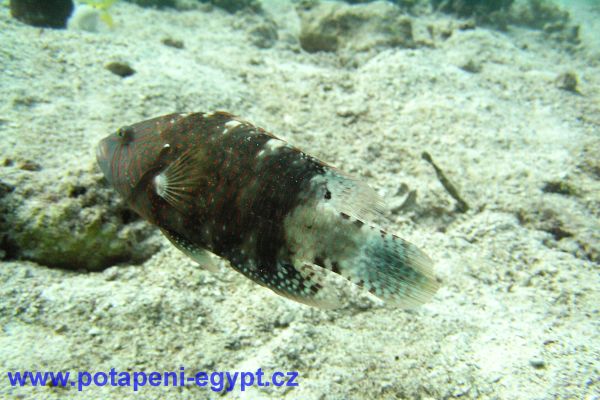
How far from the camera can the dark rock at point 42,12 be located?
618 cm

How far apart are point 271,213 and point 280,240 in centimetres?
17

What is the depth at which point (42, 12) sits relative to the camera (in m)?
6.36

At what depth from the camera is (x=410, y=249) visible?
2.05 metres

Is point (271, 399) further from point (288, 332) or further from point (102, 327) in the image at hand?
point (102, 327)

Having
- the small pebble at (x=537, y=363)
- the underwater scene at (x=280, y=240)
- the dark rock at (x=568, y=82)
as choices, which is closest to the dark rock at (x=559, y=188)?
the underwater scene at (x=280, y=240)

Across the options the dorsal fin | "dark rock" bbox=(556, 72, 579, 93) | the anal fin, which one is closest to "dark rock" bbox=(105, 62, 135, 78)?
the anal fin

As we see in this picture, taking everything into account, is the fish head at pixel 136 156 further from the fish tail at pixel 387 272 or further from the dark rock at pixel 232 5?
the dark rock at pixel 232 5

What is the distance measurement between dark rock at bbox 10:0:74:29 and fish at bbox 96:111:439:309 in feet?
19.4

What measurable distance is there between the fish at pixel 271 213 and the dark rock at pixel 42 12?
590 cm

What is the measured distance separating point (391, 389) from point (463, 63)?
646 centimetres

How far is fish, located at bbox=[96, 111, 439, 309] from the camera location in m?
2.03

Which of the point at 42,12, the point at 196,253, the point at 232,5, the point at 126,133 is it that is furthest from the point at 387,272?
the point at 232,5

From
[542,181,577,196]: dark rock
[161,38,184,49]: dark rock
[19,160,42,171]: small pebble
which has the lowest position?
[19,160,42,171]: small pebble

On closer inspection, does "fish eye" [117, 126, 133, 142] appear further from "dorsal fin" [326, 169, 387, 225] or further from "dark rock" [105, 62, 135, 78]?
"dark rock" [105, 62, 135, 78]
